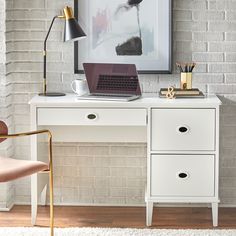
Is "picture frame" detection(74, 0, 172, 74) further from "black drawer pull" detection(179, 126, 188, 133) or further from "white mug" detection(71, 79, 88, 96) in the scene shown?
"black drawer pull" detection(179, 126, 188, 133)

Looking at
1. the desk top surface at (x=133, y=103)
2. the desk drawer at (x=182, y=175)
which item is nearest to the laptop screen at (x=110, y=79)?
the desk top surface at (x=133, y=103)

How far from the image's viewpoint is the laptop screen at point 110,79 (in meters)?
4.59

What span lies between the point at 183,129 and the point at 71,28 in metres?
0.88

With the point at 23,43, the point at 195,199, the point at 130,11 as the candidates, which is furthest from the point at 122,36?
the point at 195,199

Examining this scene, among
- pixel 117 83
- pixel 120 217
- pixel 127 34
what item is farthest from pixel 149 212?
pixel 127 34

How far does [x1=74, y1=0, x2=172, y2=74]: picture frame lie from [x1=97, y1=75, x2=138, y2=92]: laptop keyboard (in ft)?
0.82

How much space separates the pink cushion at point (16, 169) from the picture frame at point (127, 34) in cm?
96

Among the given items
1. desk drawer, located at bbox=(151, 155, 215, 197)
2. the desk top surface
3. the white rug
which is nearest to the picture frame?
the desk top surface

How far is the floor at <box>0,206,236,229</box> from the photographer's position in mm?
4559

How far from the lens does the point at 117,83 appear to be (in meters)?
4.61

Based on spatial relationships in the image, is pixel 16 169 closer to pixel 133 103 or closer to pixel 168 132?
pixel 133 103

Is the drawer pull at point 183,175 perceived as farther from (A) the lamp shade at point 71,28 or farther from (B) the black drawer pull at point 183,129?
(A) the lamp shade at point 71,28

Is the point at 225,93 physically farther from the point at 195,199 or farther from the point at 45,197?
the point at 45,197

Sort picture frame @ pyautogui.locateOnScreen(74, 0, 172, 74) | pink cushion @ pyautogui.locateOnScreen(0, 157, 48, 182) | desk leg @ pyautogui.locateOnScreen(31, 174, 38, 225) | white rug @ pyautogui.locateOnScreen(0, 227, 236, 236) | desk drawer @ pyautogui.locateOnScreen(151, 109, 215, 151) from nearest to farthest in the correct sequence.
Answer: pink cushion @ pyautogui.locateOnScreen(0, 157, 48, 182) → white rug @ pyautogui.locateOnScreen(0, 227, 236, 236) → desk drawer @ pyautogui.locateOnScreen(151, 109, 215, 151) → desk leg @ pyautogui.locateOnScreen(31, 174, 38, 225) → picture frame @ pyautogui.locateOnScreen(74, 0, 172, 74)
